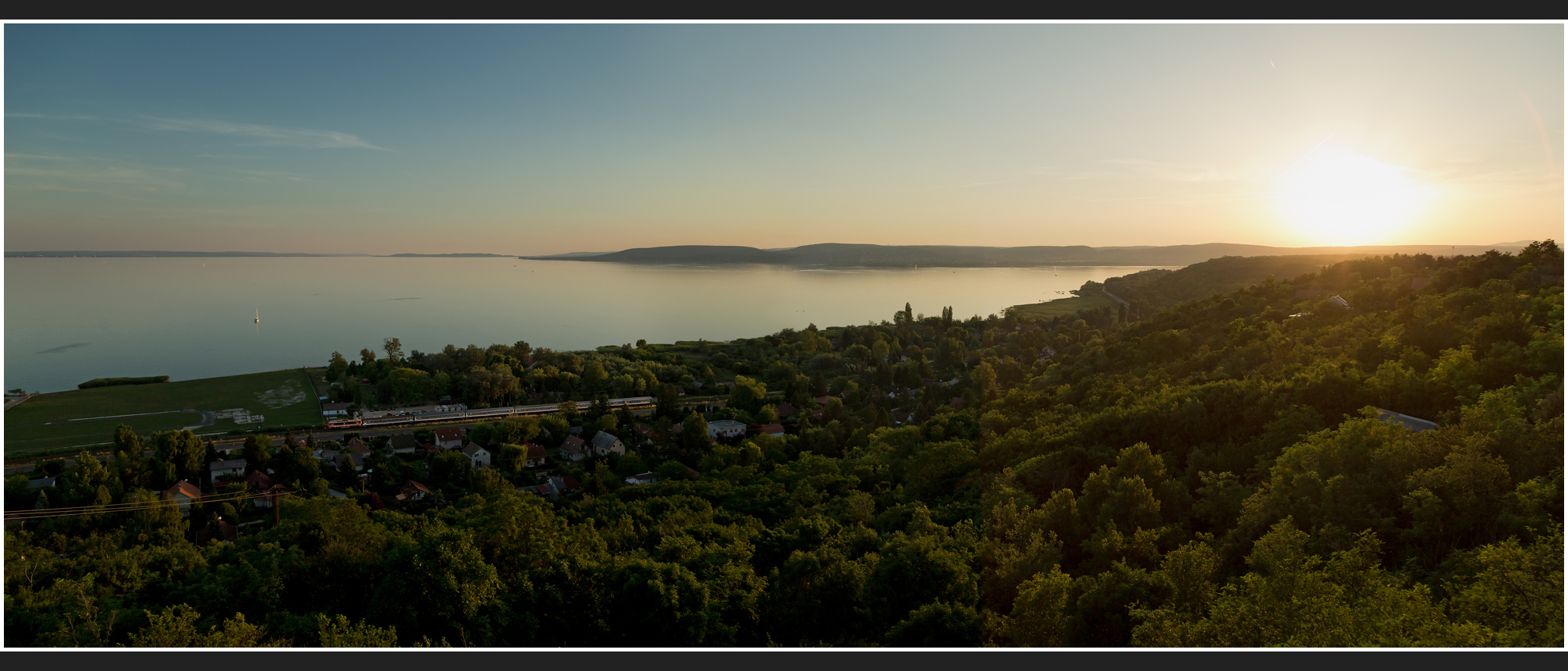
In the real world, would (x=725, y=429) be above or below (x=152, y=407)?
below

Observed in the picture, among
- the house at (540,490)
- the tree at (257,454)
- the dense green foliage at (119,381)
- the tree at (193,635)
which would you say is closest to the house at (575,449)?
the house at (540,490)

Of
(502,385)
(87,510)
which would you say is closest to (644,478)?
(87,510)

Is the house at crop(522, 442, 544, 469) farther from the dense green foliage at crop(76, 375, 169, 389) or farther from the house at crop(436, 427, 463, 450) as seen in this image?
the dense green foliage at crop(76, 375, 169, 389)

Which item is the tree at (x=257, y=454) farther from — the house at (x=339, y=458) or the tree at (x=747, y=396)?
the tree at (x=747, y=396)

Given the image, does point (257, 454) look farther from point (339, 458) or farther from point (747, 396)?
point (747, 396)

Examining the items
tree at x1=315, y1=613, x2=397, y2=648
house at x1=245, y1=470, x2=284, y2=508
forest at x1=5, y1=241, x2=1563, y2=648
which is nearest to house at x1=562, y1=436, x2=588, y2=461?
forest at x1=5, y1=241, x2=1563, y2=648

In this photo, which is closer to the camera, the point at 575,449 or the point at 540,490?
the point at 540,490
